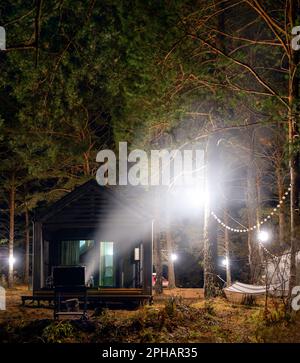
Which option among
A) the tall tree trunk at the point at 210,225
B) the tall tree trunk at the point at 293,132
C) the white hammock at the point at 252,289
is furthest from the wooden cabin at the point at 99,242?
the tall tree trunk at the point at 293,132

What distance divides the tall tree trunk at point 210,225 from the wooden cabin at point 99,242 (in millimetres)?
2134

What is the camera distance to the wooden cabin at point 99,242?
1738 cm

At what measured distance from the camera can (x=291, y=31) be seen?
38.6 feet

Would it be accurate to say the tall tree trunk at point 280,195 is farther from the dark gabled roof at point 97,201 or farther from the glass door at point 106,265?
the dark gabled roof at point 97,201

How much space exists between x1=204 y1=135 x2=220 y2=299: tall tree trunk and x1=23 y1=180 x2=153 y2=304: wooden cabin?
213 centimetres

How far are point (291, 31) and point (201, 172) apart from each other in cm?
843

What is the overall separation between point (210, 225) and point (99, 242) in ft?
16.9

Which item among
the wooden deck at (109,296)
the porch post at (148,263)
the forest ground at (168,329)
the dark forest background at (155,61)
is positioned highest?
the dark forest background at (155,61)

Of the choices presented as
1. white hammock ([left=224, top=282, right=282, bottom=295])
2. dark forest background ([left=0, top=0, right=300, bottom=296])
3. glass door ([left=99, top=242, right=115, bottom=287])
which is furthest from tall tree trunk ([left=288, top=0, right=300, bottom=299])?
glass door ([left=99, top=242, right=115, bottom=287])

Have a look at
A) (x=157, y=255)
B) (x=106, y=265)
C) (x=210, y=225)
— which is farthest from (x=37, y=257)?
(x=157, y=255)
